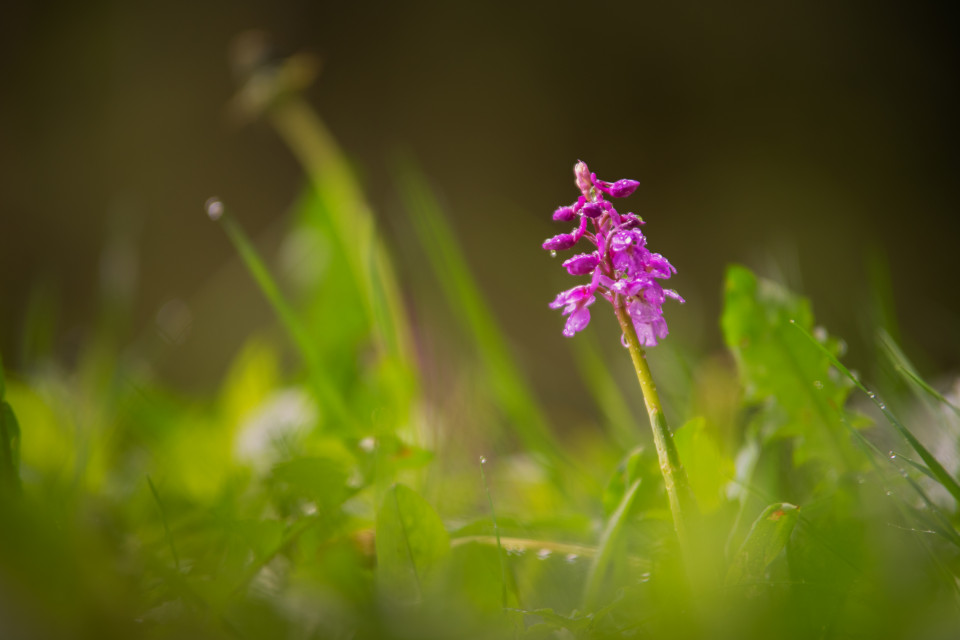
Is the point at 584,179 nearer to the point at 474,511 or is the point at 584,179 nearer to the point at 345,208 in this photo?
the point at 474,511

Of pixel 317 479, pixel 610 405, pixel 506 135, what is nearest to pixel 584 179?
pixel 317 479

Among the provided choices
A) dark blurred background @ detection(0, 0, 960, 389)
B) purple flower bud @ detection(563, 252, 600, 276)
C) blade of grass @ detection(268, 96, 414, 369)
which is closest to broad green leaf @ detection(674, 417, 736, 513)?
purple flower bud @ detection(563, 252, 600, 276)

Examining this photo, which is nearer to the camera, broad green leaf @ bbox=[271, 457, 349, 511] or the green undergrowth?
the green undergrowth

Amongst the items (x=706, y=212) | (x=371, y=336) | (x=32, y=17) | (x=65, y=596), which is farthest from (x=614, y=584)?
(x=32, y=17)

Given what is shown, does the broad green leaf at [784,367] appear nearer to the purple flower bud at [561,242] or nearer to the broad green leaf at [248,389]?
the purple flower bud at [561,242]

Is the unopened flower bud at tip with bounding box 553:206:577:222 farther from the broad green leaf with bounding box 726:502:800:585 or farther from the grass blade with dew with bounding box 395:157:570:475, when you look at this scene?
the grass blade with dew with bounding box 395:157:570:475
